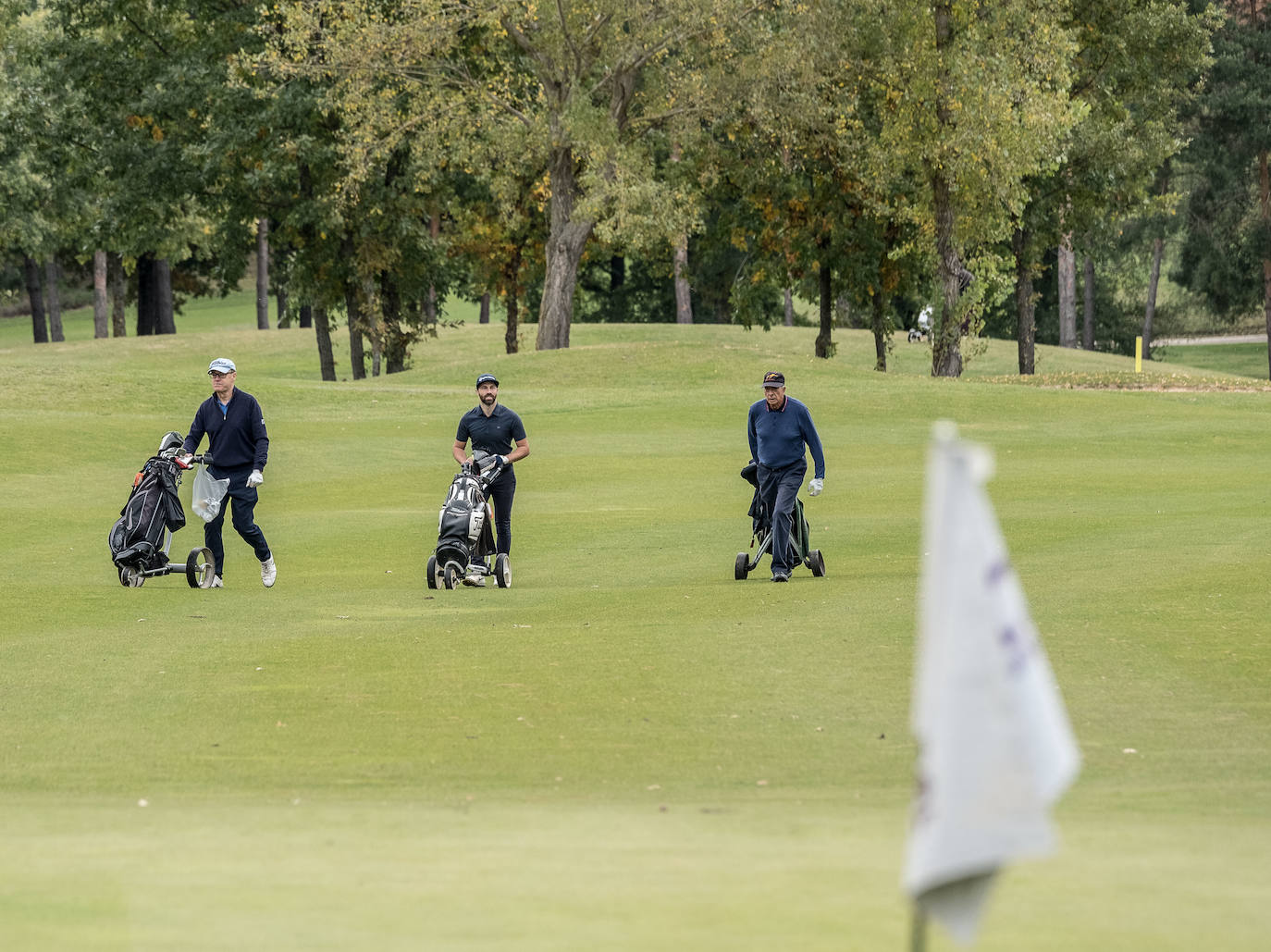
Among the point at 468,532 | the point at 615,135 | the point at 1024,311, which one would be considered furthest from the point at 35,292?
the point at 468,532

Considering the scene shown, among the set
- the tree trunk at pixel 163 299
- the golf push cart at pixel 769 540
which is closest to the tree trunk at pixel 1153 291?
the tree trunk at pixel 163 299

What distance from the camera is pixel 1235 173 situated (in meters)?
67.9

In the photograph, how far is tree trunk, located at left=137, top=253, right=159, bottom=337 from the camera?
79188 mm

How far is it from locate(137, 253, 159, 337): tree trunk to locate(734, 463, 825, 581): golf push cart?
215ft

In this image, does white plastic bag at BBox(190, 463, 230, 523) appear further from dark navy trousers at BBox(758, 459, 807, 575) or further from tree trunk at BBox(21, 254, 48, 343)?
tree trunk at BBox(21, 254, 48, 343)

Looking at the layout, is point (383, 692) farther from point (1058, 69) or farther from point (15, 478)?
point (1058, 69)

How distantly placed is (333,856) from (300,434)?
27.2 meters

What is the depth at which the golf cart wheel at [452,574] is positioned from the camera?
16.2 m

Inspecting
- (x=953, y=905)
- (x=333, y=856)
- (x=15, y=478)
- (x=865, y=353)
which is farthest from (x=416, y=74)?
(x=953, y=905)

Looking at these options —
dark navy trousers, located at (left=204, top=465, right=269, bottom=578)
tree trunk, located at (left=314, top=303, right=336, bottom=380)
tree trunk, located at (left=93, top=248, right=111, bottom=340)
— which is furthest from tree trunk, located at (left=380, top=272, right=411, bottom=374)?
dark navy trousers, located at (left=204, top=465, right=269, bottom=578)

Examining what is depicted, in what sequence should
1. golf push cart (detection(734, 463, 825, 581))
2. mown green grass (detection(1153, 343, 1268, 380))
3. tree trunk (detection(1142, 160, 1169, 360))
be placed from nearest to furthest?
golf push cart (detection(734, 463, 825, 581)) → tree trunk (detection(1142, 160, 1169, 360)) → mown green grass (detection(1153, 343, 1268, 380))

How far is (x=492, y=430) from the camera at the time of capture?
16484 mm

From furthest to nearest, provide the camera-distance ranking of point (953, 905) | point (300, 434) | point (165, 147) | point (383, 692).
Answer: point (165, 147) → point (300, 434) → point (383, 692) → point (953, 905)

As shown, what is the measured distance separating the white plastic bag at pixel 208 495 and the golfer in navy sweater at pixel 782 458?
4.90 m
